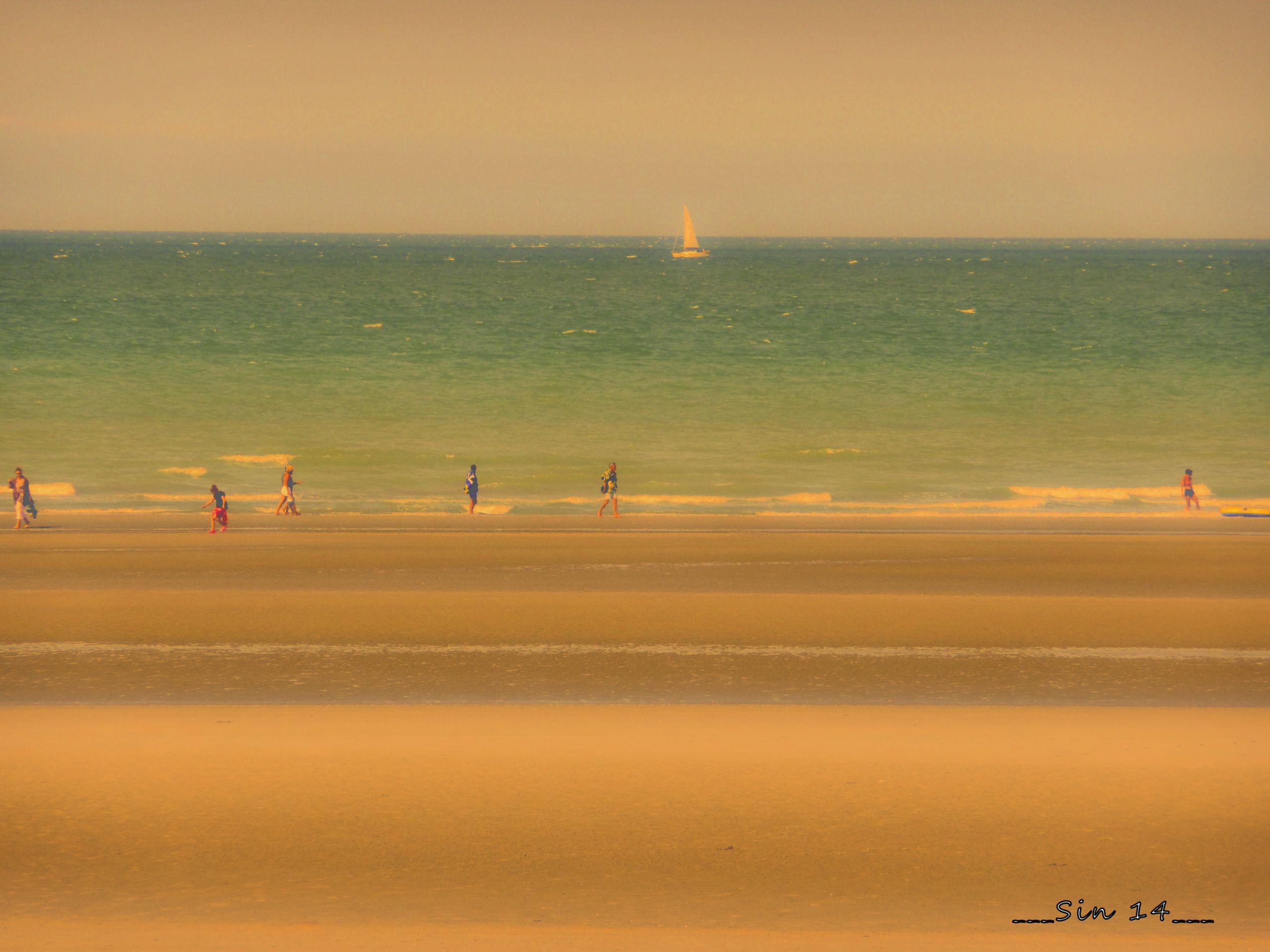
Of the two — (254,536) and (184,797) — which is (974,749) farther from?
(254,536)

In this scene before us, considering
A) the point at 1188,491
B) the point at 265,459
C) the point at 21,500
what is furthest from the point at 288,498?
the point at 1188,491

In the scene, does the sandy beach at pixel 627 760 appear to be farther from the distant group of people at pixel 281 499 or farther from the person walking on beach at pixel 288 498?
the person walking on beach at pixel 288 498

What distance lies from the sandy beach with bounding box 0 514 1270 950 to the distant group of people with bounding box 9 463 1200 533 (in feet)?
16.3

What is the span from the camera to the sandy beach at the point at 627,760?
329 inches

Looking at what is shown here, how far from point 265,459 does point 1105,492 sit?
26905mm

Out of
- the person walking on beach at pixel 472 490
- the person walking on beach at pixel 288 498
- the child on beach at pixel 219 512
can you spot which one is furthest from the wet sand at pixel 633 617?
the person walking on beach at pixel 472 490

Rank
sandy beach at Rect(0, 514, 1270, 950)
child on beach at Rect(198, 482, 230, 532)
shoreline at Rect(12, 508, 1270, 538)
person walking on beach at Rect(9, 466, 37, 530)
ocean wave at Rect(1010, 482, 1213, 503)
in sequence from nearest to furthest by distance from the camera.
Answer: sandy beach at Rect(0, 514, 1270, 950), child on beach at Rect(198, 482, 230, 532), person walking on beach at Rect(9, 466, 37, 530), shoreline at Rect(12, 508, 1270, 538), ocean wave at Rect(1010, 482, 1213, 503)

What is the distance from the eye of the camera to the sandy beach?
8.37 meters

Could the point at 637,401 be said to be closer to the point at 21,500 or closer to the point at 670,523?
the point at 670,523

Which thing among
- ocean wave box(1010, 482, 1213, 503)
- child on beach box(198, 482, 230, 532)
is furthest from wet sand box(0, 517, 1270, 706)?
ocean wave box(1010, 482, 1213, 503)

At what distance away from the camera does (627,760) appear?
11211 mm

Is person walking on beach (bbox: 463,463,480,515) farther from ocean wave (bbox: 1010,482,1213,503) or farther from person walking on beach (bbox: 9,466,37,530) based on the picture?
ocean wave (bbox: 1010,482,1213,503)

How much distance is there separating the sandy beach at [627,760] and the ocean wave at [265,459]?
1839 cm

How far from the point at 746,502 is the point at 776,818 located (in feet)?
77.0
